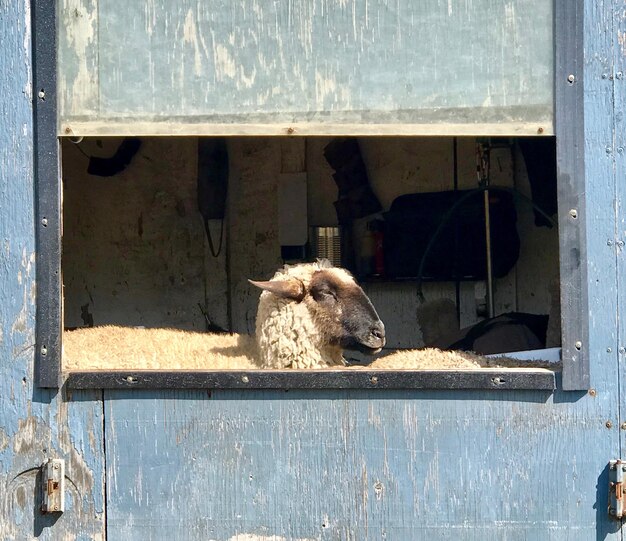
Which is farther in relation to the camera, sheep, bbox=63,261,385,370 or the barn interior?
the barn interior

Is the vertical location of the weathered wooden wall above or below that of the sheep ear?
below

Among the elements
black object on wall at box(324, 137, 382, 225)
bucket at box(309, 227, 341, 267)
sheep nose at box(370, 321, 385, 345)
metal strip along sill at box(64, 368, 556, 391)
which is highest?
black object on wall at box(324, 137, 382, 225)

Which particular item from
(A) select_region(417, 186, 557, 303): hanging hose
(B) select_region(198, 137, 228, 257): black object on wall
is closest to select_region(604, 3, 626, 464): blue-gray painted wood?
(A) select_region(417, 186, 557, 303): hanging hose

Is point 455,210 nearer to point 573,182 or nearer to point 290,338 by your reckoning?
point 290,338

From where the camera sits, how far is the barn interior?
6.24m

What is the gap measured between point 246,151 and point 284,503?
3222 mm

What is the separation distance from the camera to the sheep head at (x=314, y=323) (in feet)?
15.3

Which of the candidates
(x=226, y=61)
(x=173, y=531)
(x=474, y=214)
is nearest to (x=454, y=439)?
(x=173, y=531)

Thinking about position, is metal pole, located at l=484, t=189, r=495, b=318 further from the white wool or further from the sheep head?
the white wool

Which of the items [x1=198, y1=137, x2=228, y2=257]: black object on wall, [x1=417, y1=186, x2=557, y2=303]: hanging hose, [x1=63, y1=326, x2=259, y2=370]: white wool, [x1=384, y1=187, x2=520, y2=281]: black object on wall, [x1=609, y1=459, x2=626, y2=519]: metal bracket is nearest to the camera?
[x1=609, y1=459, x2=626, y2=519]: metal bracket

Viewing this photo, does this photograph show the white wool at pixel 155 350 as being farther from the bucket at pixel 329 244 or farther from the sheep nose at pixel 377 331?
the bucket at pixel 329 244

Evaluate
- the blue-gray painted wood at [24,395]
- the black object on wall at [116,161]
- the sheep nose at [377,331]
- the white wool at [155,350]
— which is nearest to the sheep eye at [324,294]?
the sheep nose at [377,331]

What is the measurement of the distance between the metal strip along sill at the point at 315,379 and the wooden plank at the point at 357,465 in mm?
46

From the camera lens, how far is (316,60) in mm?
3752
